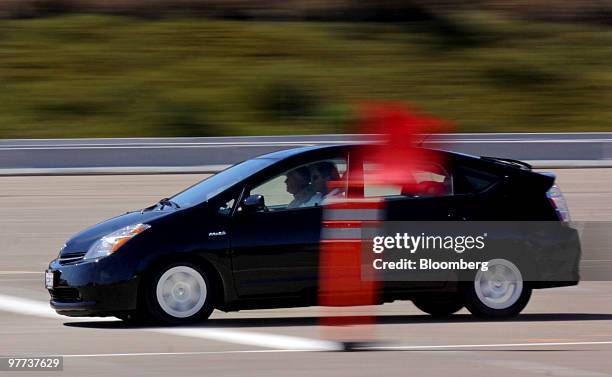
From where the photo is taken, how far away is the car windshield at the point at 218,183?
8.75 meters

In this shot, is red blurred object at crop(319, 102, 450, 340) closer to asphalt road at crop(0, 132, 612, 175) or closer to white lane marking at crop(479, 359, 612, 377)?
white lane marking at crop(479, 359, 612, 377)

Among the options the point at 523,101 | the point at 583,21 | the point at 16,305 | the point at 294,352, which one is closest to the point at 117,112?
the point at 523,101

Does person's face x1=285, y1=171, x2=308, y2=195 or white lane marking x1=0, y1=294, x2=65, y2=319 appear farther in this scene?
white lane marking x1=0, y1=294, x2=65, y2=319

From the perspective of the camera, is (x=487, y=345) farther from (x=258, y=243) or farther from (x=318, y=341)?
(x=258, y=243)

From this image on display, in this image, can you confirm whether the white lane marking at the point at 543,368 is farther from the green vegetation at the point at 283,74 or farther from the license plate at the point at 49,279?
the green vegetation at the point at 283,74

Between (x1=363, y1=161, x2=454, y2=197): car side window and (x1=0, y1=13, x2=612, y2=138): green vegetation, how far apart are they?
24.5 metres

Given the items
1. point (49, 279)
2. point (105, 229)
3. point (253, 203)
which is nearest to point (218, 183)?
point (253, 203)

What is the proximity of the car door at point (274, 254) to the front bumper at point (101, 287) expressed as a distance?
78 cm

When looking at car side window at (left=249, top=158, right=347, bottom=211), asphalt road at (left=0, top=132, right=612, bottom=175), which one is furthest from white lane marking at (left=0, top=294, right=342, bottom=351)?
asphalt road at (left=0, top=132, right=612, bottom=175)

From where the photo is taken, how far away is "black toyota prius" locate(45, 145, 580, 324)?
841 centimetres

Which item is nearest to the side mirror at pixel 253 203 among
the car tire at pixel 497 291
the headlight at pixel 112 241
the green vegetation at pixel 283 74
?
the headlight at pixel 112 241

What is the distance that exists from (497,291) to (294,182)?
178 centimetres

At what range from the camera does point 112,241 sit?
27.7 ft

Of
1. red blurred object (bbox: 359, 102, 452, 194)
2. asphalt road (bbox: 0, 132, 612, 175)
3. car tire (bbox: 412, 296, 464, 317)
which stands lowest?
car tire (bbox: 412, 296, 464, 317)
